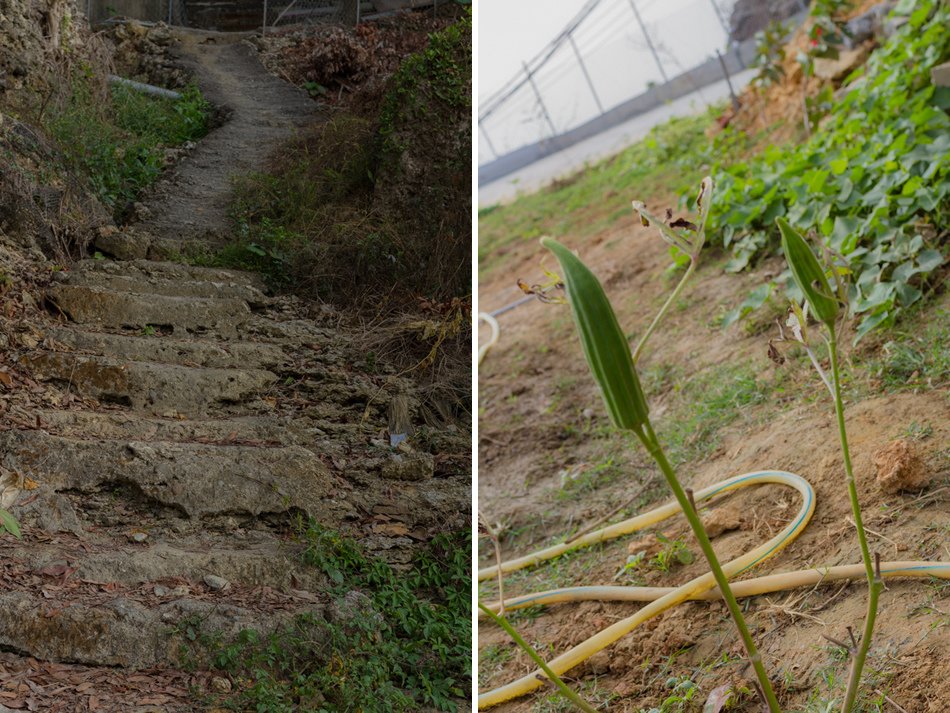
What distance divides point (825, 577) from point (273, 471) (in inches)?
40.2

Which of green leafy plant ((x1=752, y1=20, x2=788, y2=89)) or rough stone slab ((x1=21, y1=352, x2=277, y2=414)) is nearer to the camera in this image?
rough stone slab ((x1=21, y1=352, x2=277, y2=414))

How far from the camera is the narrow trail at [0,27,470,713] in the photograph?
4.95 feet

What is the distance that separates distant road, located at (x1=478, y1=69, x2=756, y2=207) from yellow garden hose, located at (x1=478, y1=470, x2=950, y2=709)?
2.72m

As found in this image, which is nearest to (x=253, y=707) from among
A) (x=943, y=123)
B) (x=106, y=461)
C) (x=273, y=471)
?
(x=273, y=471)

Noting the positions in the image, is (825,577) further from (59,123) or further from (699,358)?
(59,123)

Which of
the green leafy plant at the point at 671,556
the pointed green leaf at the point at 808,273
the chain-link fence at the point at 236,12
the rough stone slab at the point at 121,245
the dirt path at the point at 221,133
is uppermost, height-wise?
the chain-link fence at the point at 236,12

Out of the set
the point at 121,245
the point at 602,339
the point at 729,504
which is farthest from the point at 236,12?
the point at 602,339

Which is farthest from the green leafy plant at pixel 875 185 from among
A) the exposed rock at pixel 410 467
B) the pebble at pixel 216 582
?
the pebble at pixel 216 582

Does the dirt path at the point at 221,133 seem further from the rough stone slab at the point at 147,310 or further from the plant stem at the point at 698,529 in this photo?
the plant stem at the point at 698,529

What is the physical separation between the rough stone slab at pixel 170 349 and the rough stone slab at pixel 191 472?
186 millimetres

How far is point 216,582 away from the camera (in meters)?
1.59

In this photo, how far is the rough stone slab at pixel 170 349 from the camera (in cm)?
182

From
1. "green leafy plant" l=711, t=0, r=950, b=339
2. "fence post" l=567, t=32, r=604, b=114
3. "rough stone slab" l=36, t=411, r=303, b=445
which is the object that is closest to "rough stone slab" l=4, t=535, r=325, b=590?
"rough stone slab" l=36, t=411, r=303, b=445

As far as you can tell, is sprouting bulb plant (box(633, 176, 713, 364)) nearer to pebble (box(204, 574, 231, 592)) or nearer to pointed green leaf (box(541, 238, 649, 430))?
pointed green leaf (box(541, 238, 649, 430))
